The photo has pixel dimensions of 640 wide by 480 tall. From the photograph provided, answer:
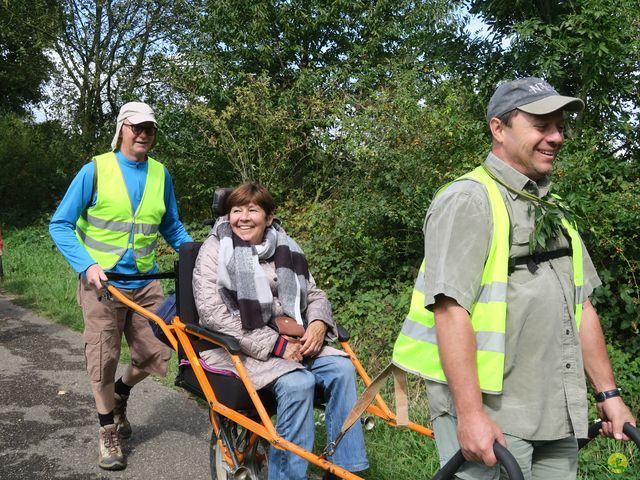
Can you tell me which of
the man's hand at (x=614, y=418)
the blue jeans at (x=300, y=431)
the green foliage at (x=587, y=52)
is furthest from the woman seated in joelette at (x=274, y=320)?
the green foliage at (x=587, y=52)

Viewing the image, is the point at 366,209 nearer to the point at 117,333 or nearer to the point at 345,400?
the point at 117,333

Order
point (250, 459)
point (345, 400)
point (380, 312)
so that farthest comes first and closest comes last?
point (380, 312)
point (250, 459)
point (345, 400)

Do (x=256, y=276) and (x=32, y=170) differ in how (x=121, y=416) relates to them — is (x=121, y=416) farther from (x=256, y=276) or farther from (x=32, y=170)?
(x=32, y=170)

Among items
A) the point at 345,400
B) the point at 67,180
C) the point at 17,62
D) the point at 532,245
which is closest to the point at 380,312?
the point at 345,400

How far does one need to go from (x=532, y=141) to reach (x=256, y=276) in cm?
190

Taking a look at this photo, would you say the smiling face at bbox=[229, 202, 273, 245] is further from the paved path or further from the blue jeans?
the paved path

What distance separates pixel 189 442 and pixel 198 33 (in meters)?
9.68

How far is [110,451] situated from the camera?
14.8 feet

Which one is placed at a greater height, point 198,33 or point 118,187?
point 198,33

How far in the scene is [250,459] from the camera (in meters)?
3.81

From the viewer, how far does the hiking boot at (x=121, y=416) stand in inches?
193

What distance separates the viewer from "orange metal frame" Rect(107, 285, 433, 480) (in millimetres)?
3002

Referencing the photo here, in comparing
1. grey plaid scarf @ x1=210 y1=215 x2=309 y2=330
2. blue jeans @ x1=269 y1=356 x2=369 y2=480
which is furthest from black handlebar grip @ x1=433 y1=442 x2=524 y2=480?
grey plaid scarf @ x1=210 y1=215 x2=309 y2=330

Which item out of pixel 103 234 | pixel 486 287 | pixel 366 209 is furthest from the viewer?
pixel 366 209
